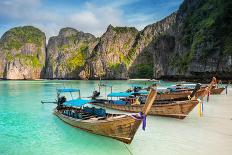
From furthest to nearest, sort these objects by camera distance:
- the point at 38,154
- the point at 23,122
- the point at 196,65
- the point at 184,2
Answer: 1. the point at 184,2
2. the point at 196,65
3. the point at 23,122
4. the point at 38,154

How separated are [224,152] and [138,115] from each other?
5.55 m

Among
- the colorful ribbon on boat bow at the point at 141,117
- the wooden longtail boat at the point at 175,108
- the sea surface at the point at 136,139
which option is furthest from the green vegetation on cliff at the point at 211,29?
the colorful ribbon on boat bow at the point at 141,117

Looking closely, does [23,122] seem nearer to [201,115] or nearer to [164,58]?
[201,115]

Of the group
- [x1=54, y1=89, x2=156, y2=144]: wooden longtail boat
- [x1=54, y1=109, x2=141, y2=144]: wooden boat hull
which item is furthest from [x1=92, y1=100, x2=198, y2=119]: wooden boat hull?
[x1=54, y1=109, x2=141, y2=144]: wooden boat hull

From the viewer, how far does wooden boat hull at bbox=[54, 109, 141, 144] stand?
17250mm

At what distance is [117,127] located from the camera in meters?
18.1

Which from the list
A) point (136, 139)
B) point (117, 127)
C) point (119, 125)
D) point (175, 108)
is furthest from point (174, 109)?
point (119, 125)

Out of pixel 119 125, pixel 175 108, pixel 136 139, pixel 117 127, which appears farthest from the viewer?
pixel 175 108

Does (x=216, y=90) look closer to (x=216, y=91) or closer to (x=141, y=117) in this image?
(x=216, y=91)

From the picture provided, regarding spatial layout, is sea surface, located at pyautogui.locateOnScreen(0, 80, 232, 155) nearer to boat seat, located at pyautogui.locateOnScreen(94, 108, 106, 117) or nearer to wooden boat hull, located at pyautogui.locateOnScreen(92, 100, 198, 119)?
wooden boat hull, located at pyautogui.locateOnScreen(92, 100, 198, 119)

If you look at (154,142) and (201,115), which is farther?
(201,115)

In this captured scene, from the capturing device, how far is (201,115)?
92.7 feet

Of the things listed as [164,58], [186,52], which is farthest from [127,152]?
[164,58]

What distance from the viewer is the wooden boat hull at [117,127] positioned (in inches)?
679
